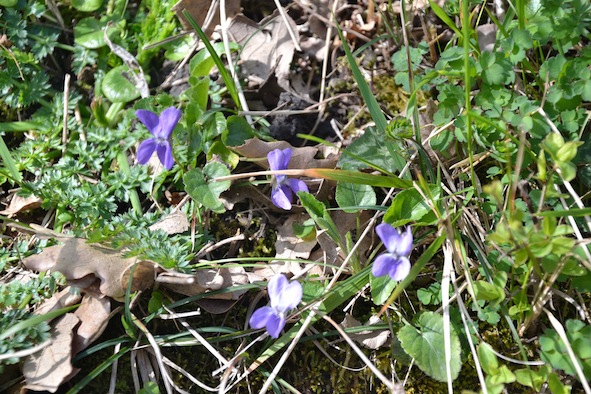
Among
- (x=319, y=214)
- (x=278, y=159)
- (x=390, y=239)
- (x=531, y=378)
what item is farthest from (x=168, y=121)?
(x=531, y=378)

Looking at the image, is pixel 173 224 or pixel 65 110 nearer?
pixel 173 224

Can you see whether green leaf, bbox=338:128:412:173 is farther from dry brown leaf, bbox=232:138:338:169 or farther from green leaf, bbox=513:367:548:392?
green leaf, bbox=513:367:548:392

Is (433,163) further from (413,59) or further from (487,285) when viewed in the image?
(487,285)

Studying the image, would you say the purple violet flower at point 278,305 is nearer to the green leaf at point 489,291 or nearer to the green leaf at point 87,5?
the green leaf at point 489,291

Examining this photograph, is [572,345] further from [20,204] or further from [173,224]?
[20,204]

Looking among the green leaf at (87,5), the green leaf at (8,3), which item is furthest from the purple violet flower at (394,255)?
the green leaf at (8,3)

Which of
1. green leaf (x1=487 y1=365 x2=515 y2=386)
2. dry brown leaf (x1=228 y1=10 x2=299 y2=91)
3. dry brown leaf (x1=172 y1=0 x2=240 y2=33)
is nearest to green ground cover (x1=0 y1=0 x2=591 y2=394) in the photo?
green leaf (x1=487 y1=365 x2=515 y2=386)
